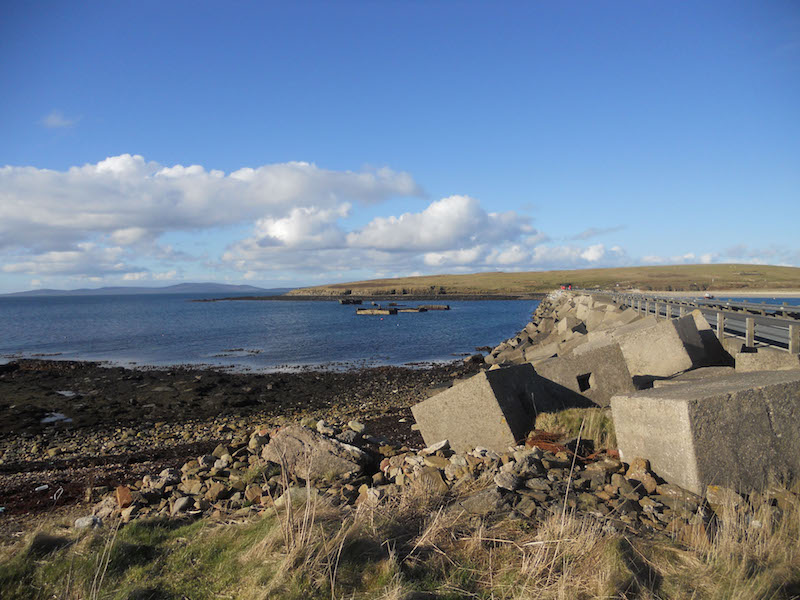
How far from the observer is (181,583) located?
3246 millimetres

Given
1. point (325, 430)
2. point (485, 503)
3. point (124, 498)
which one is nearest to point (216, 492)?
point (124, 498)

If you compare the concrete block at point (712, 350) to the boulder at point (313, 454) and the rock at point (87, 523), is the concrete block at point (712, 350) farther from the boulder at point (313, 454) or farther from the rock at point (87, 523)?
the rock at point (87, 523)

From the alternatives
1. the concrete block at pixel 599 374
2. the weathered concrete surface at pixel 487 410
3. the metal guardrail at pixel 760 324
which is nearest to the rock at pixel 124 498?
the weathered concrete surface at pixel 487 410

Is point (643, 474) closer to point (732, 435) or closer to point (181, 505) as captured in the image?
point (732, 435)

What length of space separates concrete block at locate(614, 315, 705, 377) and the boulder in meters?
5.26

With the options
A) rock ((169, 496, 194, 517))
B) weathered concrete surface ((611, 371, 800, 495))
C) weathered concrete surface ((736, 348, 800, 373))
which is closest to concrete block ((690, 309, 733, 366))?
weathered concrete surface ((736, 348, 800, 373))

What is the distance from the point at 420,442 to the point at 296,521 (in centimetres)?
635

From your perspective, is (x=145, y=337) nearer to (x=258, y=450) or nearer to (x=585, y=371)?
(x=258, y=450)

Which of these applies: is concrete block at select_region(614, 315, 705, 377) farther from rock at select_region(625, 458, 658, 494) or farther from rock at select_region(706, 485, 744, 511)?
rock at select_region(706, 485, 744, 511)

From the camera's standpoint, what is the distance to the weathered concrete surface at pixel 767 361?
266 inches

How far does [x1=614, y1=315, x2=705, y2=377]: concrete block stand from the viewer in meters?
8.17

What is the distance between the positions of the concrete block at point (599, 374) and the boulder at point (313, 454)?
3.29 m

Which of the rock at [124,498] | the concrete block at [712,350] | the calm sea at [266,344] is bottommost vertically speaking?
the calm sea at [266,344]

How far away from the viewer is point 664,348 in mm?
8352
